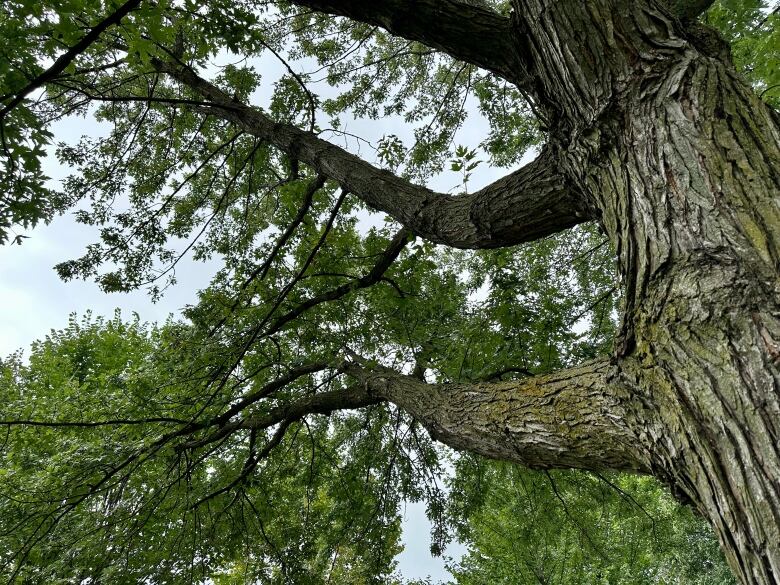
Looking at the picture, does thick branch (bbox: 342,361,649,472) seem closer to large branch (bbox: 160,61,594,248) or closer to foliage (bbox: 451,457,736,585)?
large branch (bbox: 160,61,594,248)

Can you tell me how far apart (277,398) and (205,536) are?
153 cm

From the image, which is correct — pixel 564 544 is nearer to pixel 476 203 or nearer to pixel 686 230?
pixel 476 203

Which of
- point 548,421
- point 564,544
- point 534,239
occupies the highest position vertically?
point 534,239

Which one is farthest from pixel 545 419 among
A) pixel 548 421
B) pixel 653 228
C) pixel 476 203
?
pixel 476 203

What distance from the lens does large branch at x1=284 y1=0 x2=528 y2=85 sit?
209cm

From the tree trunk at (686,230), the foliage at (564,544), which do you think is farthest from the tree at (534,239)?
the foliage at (564,544)

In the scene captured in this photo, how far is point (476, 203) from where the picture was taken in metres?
2.31

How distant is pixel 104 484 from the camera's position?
3.91 m

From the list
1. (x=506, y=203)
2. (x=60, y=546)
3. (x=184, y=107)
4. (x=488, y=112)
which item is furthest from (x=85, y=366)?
(x=506, y=203)

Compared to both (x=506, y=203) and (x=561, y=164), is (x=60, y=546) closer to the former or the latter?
(x=506, y=203)

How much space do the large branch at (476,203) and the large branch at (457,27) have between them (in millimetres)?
460

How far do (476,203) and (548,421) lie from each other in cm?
106

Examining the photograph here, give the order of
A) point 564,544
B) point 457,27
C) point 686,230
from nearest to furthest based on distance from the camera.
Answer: point 686,230, point 457,27, point 564,544

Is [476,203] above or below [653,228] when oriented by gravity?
above
